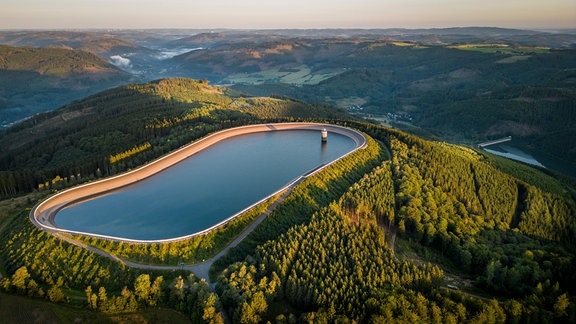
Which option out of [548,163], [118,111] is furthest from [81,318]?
[548,163]

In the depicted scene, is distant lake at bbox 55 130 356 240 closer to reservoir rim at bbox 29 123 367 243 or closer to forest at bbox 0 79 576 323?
reservoir rim at bbox 29 123 367 243

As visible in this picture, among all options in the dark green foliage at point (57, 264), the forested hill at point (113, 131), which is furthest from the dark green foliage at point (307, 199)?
the forested hill at point (113, 131)

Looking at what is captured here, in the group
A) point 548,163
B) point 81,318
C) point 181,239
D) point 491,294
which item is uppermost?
point 181,239

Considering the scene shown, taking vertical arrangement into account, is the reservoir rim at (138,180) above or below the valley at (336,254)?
above

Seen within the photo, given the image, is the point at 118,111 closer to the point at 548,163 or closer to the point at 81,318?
the point at 81,318

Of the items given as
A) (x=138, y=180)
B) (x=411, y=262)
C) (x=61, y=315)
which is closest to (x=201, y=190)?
(x=138, y=180)

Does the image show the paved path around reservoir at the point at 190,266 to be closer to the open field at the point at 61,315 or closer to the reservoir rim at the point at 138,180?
the reservoir rim at the point at 138,180
